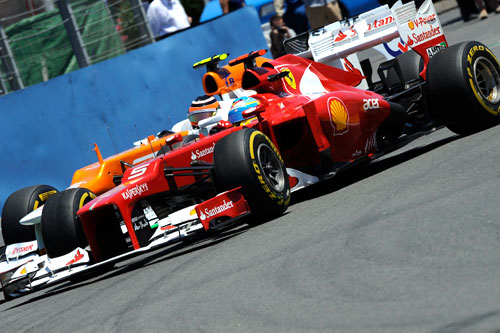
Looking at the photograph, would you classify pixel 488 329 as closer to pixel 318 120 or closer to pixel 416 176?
pixel 416 176

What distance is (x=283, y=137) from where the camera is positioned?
8422mm

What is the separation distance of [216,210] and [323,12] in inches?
424

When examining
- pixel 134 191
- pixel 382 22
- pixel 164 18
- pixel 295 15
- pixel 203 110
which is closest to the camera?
pixel 134 191

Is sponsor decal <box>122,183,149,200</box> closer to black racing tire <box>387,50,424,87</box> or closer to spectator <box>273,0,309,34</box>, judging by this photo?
black racing tire <box>387,50,424,87</box>

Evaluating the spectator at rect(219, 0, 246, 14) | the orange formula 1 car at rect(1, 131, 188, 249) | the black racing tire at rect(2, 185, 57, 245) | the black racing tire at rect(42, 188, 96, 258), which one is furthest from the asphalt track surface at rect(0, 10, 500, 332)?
the spectator at rect(219, 0, 246, 14)

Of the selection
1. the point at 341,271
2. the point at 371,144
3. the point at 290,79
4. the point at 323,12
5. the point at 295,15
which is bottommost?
the point at 341,271

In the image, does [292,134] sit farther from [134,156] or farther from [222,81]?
[134,156]

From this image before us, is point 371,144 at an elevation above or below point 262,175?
below

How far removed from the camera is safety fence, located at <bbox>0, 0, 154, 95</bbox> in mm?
13742

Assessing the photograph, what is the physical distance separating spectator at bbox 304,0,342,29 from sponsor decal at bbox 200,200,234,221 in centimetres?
1052

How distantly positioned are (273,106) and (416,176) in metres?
1.76

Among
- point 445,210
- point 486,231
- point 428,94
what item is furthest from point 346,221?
point 428,94

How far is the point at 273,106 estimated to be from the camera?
8.57 meters

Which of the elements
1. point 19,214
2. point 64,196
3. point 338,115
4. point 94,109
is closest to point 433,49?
point 338,115
